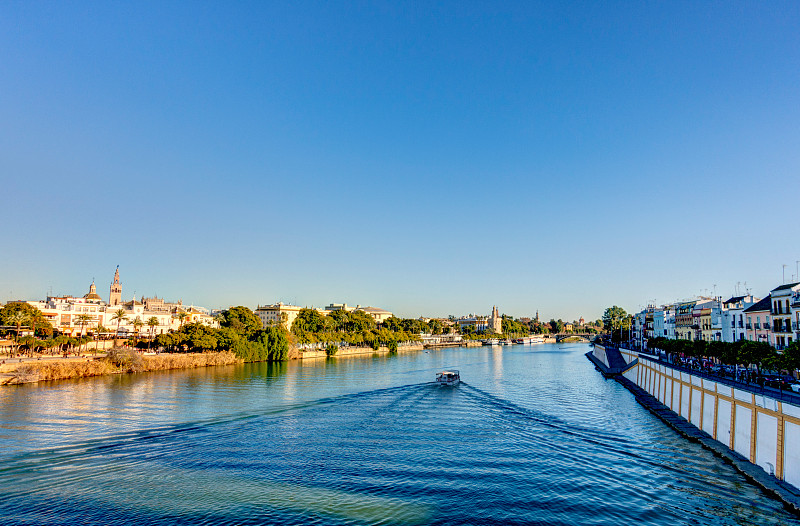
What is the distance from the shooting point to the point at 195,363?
82.2 meters

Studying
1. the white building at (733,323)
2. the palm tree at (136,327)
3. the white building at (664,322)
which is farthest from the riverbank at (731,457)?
the palm tree at (136,327)

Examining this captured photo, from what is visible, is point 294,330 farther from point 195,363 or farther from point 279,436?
point 279,436

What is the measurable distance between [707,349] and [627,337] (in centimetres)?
9767

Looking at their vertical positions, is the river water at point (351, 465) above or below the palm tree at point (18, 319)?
below

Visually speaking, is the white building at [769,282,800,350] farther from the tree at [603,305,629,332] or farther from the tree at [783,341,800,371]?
the tree at [603,305,629,332]

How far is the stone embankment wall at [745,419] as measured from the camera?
20.7 meters

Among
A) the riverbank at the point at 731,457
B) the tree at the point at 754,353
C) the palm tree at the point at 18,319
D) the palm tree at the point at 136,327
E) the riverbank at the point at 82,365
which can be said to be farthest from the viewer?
the palm tree at the point at 136,327

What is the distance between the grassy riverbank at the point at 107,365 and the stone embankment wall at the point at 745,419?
2587 inches

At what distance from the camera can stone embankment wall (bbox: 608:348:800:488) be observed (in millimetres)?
20719

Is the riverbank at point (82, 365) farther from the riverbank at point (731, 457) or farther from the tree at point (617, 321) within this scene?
the tree at point (617, 321)

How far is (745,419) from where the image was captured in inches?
992

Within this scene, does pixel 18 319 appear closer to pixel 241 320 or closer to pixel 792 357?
pixel 241 320

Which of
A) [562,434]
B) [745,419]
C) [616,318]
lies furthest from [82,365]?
[616,318]

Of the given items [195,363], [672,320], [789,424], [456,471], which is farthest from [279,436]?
[672,320]
